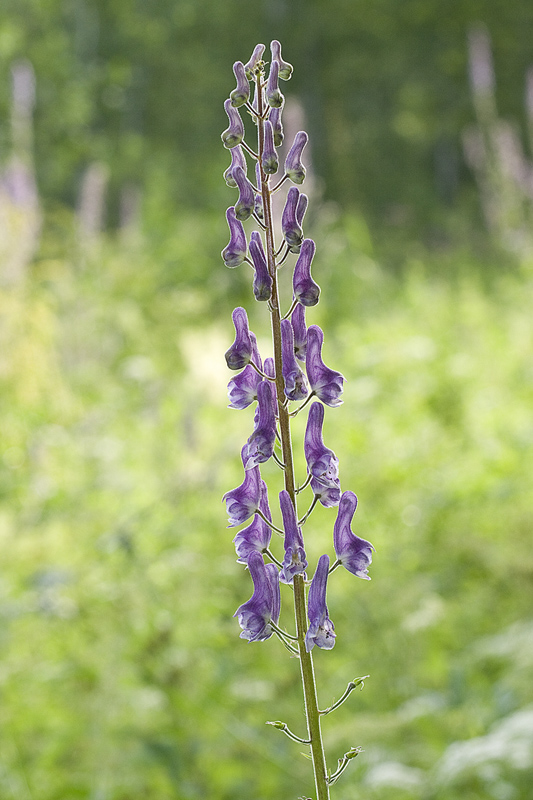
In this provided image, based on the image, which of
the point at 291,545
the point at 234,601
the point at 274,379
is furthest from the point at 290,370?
the point at 234,601

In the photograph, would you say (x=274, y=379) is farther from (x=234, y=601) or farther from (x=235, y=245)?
(x=234, y=601)

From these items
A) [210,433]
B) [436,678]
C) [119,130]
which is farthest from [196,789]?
[119,130]

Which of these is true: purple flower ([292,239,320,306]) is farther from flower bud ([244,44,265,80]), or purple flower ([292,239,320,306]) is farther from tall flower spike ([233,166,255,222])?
flower bud ([244,44,265,80])

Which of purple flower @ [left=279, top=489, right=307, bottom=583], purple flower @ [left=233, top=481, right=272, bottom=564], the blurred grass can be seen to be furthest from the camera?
the blurred grass

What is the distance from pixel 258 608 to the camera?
1091 millimetres

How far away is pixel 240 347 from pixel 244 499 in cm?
22

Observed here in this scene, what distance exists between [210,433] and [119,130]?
1653 cm

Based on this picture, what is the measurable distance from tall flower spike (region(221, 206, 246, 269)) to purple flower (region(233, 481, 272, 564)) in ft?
Answer: 1.09

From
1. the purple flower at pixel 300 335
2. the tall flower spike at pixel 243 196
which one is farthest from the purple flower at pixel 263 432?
the tall flower spike at pixel 243 196

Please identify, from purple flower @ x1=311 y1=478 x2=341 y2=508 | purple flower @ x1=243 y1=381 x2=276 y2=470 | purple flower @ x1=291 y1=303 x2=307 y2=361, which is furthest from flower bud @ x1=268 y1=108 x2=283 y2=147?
purple flower @ x1=311 y1=478 x2=341 y2=508

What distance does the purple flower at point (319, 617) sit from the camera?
1022 mm

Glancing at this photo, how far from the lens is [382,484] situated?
3.40m

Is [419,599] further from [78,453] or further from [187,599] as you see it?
[78,453]

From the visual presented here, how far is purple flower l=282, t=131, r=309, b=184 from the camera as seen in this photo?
1112 mm
